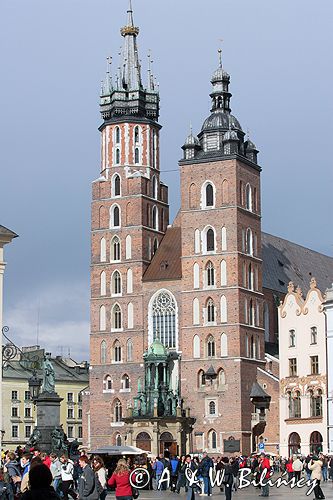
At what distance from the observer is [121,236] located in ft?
262

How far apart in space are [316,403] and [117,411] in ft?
50.1

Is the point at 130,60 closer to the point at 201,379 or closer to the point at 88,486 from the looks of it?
the point at 201,379

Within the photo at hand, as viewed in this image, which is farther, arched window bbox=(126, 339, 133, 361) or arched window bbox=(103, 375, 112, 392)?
arched window bbox=(103, 375, 112, 392)

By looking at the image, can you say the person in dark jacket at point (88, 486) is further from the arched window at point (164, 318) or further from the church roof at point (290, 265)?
the church roof at point (290, 265)

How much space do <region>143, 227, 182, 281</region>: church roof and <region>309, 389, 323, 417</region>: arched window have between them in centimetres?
1346

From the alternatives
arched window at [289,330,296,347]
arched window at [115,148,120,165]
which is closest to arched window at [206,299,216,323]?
arched window at [289,330,296,347]

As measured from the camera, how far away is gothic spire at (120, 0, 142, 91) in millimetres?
84250

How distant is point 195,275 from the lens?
7644 centimetres

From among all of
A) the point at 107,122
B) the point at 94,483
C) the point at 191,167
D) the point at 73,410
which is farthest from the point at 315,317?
the point at 94,483

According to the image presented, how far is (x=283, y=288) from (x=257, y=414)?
49.0ft

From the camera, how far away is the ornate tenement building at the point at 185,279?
74.3 metres

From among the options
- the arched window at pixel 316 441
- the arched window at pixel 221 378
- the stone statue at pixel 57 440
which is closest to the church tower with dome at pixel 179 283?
the arched window at pixel 221 378

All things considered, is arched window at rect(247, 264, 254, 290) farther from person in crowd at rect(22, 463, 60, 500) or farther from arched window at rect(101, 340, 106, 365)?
person in crowd at rect(22, 463, 60, 500)

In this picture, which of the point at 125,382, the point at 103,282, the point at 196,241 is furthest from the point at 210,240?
the point at 125,382
